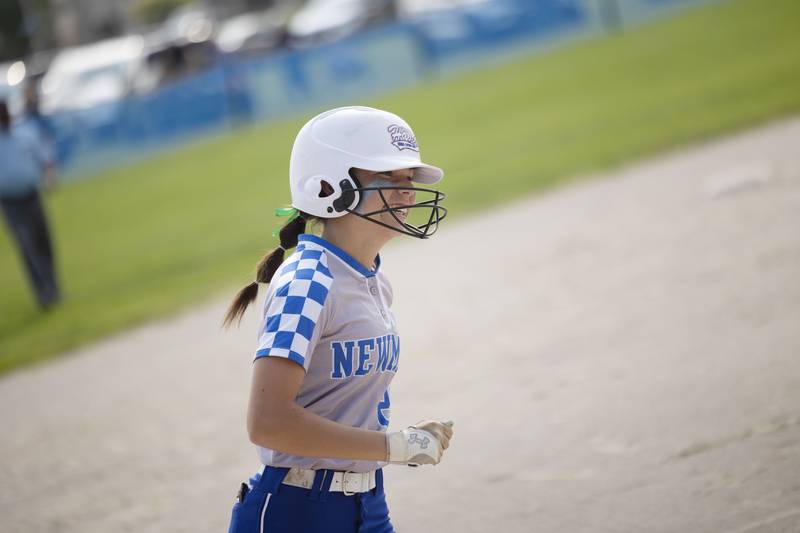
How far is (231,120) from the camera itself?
2930 cm

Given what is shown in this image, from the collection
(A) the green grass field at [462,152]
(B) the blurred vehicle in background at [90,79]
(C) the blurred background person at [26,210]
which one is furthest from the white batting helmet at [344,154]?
(B) the blurred vehicle in background at [90,79]

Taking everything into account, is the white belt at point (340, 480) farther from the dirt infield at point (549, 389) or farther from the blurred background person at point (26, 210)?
the blurred background person at point (26, 210)

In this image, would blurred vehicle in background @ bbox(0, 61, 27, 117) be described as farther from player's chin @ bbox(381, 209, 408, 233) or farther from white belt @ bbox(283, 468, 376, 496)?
white belt @ bbox(283, 468, 376, 496)

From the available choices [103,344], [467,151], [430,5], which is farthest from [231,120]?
[103,344]

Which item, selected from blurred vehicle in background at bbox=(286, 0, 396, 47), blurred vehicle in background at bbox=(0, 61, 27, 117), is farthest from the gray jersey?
blurred vehicle in background at bbox=(286, 0, 396, 47)

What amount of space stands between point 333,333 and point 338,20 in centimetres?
3075

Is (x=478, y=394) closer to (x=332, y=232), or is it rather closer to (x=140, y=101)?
(x=332, y=232)

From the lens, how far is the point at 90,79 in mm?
32594

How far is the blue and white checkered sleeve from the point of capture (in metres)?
2.91

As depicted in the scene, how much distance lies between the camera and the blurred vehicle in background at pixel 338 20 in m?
31.7

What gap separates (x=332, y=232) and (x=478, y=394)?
11.0ft

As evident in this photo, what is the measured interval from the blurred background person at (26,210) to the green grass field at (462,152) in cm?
48

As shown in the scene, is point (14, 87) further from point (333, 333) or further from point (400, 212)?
point (333, 333)

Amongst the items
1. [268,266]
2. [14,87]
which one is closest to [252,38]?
[14,87]
